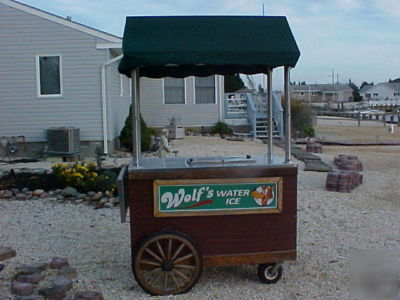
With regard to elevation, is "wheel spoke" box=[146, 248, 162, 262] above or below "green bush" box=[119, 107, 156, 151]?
below

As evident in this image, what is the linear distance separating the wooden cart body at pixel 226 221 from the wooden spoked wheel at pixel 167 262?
0.09 metres

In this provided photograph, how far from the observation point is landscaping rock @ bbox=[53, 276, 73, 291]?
4438mm

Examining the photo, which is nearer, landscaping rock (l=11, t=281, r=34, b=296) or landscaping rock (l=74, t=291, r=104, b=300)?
landscaping rock (l=74, t=291, r=104, b=300)

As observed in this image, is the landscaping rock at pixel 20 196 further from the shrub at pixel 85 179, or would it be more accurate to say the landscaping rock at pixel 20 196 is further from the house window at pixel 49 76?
the house window at pixel 49 76

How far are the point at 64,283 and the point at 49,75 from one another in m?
9.92

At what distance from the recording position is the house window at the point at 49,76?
13.5 m

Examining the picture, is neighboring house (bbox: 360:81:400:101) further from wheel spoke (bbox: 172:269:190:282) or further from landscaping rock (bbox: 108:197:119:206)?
wheel spoke (bbox: 172:269:190:282)

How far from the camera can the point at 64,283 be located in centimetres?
448

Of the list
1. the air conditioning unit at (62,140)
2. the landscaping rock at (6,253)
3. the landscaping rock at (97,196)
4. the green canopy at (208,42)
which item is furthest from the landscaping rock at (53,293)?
the air conditioning unit at (62,140)

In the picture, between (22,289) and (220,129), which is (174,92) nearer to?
(220,129)

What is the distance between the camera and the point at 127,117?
53.3 ft

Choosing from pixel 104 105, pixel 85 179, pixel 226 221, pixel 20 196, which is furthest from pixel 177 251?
pixel 104 105

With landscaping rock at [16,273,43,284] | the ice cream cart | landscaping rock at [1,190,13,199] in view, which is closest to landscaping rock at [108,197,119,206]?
landscaping rock at [1,190,13,199]

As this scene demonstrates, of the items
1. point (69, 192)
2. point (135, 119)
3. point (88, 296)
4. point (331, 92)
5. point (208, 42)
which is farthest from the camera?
point (331, 92)
